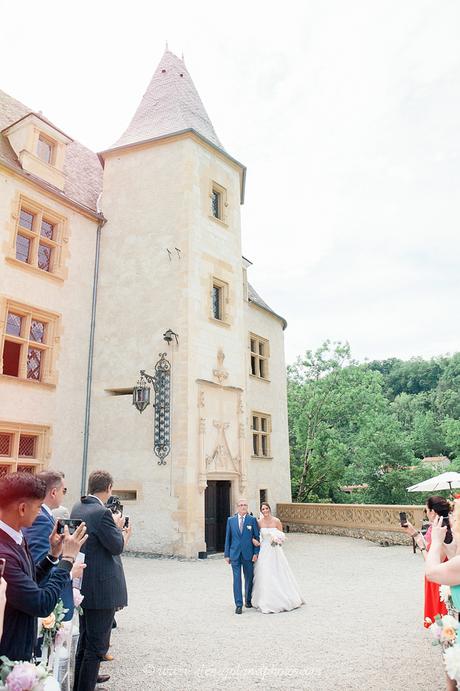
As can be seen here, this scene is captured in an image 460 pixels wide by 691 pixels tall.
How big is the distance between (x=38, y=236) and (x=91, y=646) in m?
12.2

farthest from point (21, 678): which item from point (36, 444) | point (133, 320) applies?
point (133, 320)

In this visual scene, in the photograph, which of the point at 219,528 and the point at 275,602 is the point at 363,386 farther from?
the point at 275,602

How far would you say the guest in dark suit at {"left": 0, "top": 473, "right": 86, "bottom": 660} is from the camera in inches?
98.9

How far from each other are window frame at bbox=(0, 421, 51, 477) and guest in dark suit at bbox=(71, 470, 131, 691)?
8851 mm

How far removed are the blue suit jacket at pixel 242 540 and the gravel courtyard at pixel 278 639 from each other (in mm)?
767

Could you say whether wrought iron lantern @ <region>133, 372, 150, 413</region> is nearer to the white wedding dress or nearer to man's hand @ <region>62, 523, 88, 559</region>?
the white wedding dress

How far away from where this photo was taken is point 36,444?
1340cm

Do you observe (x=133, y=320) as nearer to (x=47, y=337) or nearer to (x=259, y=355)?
(x=47, y=337)

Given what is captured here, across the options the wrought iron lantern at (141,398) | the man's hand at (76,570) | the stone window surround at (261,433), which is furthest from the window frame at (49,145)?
the man's hand at (76,570)

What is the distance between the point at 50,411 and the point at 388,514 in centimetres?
1117

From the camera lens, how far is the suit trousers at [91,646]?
12.9 feet

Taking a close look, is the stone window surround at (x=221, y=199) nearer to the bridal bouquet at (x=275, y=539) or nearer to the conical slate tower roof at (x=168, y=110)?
the conical slate tower roof at (x=168, y=110)

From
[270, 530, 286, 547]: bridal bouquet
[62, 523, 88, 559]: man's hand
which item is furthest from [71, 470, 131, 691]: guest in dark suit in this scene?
[270, 530, 286, 547]: bridal bouquet

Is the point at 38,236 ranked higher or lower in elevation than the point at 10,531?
higher
